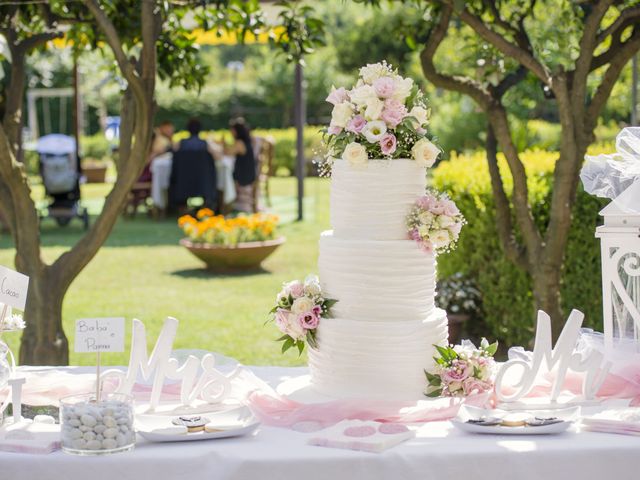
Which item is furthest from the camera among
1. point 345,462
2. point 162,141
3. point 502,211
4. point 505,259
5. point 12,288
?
point 162,141

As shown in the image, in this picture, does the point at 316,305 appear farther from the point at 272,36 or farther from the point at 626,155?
the point at 272,36

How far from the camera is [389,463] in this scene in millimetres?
2691

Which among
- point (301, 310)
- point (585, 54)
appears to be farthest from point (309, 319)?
point (585, 54)

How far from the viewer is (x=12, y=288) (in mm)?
3051

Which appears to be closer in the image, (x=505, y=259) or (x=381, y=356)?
(x=381, y=356)

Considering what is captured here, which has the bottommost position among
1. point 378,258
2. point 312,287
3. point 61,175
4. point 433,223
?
point 312,287

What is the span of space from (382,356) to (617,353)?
785 millimetres

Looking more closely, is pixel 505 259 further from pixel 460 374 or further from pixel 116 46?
pixel 460 374

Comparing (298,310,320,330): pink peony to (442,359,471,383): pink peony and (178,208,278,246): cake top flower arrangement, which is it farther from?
(178,208,278,246): cake top flower arrangement

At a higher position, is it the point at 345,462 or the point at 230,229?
the point at 230,229

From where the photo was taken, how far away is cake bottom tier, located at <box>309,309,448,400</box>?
128 inches

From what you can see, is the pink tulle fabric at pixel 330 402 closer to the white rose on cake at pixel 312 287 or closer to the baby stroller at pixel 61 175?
the white rose on cake at pixel 312 287

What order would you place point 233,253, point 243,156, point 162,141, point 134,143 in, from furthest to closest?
point 162,141
point 243,156
point 233,253
point 134,143

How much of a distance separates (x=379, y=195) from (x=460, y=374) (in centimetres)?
63
